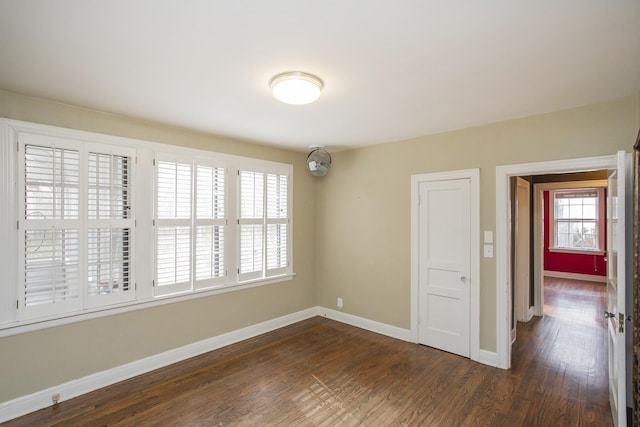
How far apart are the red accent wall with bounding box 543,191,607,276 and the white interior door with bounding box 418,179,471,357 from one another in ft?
20.4

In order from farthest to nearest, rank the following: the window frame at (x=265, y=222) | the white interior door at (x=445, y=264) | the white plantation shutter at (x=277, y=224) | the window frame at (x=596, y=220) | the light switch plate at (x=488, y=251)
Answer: the window frame at (x=596, y=220), the white plantation shutter at (x=277, y=224), the window frame at (x=265, y=222), the white interior door at (x=445, y=264), the light switch plate at (x=488, y=251)

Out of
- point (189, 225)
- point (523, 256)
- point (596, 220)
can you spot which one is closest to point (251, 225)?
point (189, 225)

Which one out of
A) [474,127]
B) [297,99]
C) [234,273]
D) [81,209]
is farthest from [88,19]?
[474,127]

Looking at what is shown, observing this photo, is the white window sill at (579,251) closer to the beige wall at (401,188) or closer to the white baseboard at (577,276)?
the white baseboard at (577,276)

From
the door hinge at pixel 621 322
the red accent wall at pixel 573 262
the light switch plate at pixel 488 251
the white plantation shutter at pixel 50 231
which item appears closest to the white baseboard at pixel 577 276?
the red accent wall at pixel 573 262

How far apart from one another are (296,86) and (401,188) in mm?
2300

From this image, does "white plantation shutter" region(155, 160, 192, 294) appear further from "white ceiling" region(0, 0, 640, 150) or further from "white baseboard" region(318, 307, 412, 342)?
"white baseboard" region(318, 307, 412, 342)

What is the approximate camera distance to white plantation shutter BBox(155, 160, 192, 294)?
10.8 ft

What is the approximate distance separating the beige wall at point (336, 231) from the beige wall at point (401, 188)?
11mm

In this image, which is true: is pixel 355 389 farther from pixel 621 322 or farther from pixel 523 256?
pixel 523 256

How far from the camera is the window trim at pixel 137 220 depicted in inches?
96.2

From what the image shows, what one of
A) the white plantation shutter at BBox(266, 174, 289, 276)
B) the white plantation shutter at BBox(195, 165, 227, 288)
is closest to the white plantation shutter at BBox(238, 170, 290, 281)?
the white plantation shutter at BBox(266, 174, 289, 276)

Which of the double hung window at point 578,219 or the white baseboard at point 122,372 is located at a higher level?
the double hung window at point 578,219

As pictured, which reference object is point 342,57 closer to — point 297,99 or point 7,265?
point 297,99
